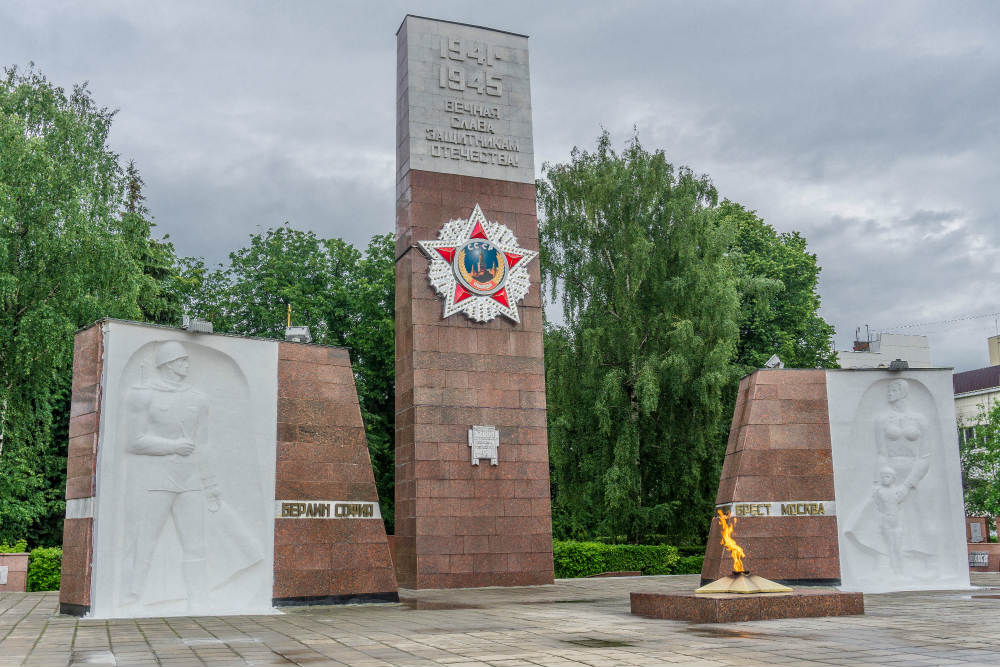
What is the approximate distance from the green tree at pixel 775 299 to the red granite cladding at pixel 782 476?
11071mm

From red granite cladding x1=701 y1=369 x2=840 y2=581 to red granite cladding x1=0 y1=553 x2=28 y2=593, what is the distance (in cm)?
1332

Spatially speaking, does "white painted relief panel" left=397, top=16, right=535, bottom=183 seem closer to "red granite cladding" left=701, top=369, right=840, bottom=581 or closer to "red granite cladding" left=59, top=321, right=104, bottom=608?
"red granite cladding" left=701, top=369, right=840, bottom=581

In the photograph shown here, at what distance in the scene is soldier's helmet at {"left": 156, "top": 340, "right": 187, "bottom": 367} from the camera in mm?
12469

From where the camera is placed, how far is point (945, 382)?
15836mm

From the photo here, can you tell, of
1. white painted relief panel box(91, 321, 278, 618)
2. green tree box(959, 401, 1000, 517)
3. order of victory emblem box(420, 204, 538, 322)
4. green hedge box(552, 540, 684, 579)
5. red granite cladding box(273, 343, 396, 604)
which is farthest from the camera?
green tree box(959, 401, 1000, 517)

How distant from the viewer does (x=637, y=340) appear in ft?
83.0

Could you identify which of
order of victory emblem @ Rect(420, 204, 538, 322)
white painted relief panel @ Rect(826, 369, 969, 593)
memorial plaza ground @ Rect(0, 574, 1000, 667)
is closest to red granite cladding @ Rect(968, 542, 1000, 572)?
white painted relief panel @ Rect(826, 369, 969, 593)

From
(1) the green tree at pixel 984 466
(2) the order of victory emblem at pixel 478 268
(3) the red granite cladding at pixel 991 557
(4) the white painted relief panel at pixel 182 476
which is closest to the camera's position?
(4) the white painted relief panel at pixel 182 476

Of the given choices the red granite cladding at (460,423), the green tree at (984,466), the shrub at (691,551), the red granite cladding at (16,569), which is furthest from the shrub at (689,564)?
the red granite cladding at (16,569)

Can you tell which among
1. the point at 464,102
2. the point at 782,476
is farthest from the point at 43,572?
the point at 782,476

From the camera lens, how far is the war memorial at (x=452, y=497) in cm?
947

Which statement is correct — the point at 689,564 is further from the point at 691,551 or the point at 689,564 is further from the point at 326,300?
the point at 326,300

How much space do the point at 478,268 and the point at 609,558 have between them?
8038 mm

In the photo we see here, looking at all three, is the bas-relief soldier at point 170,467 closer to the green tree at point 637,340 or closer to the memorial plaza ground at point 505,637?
the memorial plaza ground at point 505,637
